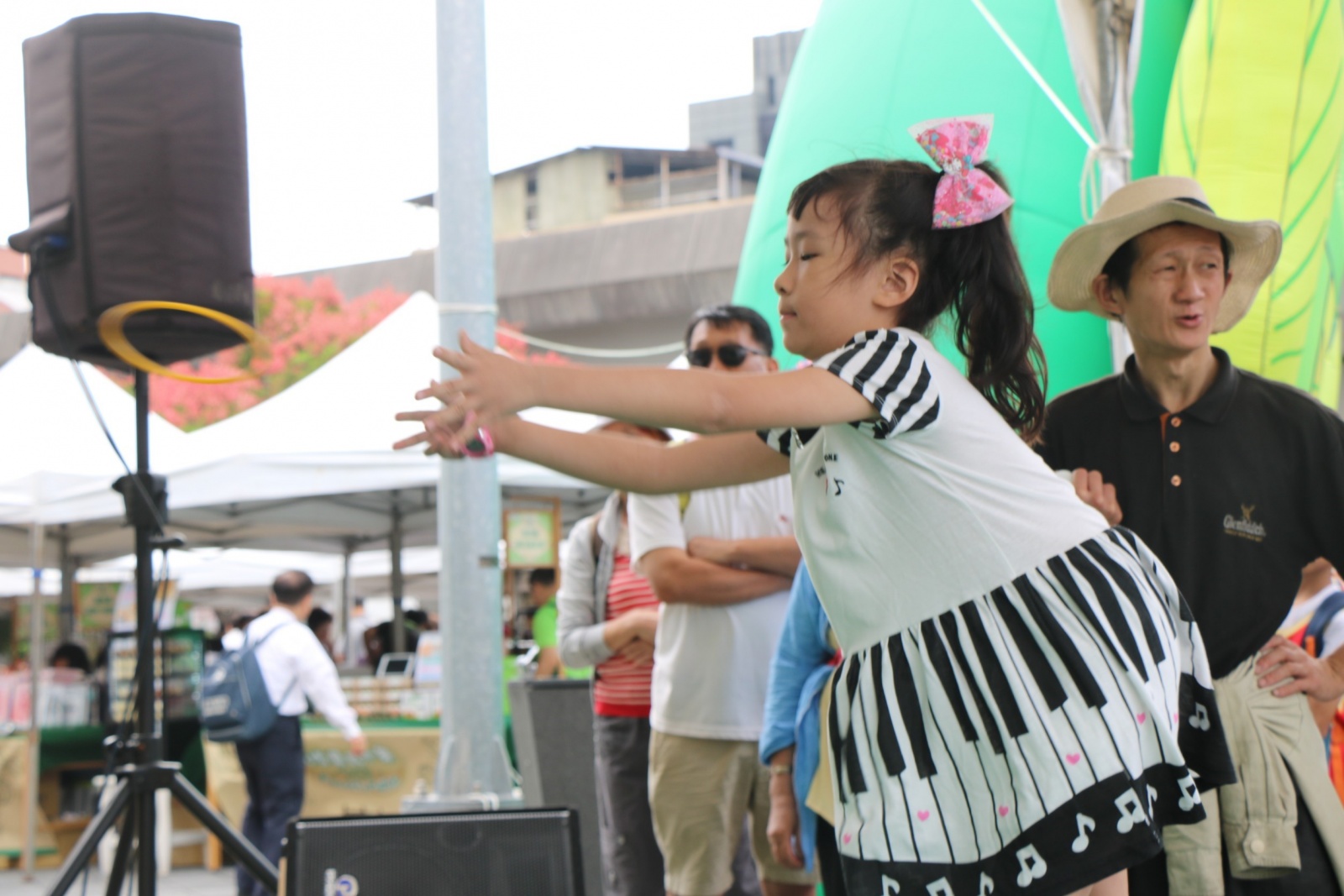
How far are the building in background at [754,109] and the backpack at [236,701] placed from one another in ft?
143

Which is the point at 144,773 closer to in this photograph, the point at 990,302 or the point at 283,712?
the point at 990,302

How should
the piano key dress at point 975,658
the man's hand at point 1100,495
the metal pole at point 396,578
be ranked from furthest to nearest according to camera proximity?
the metal pole at point 396,578
the man's hand at point 1100,495
the piano key dress at point 975,658

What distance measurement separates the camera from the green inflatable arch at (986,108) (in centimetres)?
471

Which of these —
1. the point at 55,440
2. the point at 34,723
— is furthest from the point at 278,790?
the point at 55,440

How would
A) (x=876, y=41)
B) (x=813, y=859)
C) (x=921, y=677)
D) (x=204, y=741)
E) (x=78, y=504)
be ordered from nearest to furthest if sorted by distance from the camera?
(x=921, y=677) → (x=813, y=859) → (x=876, y=41) → (x=78, y=504) → (x=204, y=741)

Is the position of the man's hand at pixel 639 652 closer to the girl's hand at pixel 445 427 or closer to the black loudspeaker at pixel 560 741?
the black loudspeaker at pixel 560 741

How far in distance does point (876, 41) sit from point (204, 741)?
605cm

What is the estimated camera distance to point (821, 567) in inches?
68.2

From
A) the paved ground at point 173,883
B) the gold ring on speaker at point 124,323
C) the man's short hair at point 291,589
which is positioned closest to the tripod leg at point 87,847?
the gold ring on speaker at point 124,323

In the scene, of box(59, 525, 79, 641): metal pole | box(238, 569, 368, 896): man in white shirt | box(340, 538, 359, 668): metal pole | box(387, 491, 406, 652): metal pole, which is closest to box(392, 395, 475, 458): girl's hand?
box(238, 569, 368, 896): man in white shirt

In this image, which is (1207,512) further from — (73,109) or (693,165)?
(693,165)

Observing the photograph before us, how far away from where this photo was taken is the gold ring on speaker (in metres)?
3.14

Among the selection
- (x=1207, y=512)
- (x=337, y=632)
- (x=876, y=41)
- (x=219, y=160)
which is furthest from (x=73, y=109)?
(x=337, y=632)

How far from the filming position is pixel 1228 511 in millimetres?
2281
